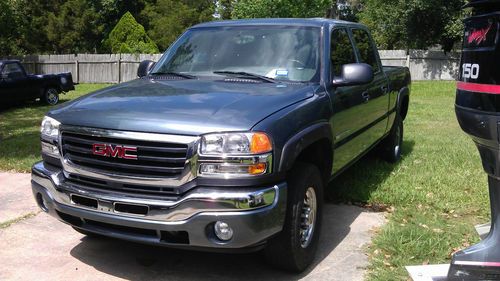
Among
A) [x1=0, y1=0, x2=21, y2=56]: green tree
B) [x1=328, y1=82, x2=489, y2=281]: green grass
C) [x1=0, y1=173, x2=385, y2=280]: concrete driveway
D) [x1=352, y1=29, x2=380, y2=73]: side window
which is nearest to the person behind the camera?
[x1=0, y1=173, x2=385, y2=280]: concrete driveway

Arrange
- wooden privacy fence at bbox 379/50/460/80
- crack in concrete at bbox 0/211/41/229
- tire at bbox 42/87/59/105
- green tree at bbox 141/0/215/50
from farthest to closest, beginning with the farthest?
green tree at bbox 141/0/215/50 < wooden privacy fence at bbox 379/50/460/80 < tire at bbox 42/87/59/105 < crack in concrete at bbox 0/211/41/229

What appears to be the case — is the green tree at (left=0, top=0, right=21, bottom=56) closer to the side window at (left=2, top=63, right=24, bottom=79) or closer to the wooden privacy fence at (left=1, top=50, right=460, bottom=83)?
the wooden privacy fence at (left=1, top=50, right=460, bottom=83)

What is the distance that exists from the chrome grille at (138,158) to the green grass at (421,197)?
167cm

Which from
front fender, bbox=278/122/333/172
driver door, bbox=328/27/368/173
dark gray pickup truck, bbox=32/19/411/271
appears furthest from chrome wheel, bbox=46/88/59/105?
front fender, bbox=278/122/333/172

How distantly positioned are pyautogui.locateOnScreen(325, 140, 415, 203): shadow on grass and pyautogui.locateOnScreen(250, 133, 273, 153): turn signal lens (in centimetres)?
254

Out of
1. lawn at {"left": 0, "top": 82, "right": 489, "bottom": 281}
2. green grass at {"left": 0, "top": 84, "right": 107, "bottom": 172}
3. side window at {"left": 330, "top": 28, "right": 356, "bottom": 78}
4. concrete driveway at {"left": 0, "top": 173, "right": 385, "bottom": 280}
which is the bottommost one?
green grass at {"left": 0, "top": 84, "right": 107, "bottom": 172}

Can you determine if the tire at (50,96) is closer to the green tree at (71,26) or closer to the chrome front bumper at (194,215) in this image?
the chrome front bumper at (194,215)

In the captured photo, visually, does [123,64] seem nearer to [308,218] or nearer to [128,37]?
[128,37]

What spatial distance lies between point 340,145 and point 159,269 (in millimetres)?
1878

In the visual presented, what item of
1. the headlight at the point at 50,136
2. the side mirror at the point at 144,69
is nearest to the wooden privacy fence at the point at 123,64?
the side mirror at the point at 144,69

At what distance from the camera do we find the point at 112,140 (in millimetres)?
3428

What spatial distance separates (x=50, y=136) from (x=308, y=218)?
196 cm

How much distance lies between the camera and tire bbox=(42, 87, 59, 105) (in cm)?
1621

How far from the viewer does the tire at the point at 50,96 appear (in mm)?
16212
